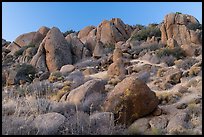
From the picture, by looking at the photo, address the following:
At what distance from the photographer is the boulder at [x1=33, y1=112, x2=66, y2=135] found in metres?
5.67

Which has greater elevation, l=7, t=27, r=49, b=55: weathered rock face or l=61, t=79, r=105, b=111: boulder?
l=7, t=27, r=49, b=55: weathered rock face

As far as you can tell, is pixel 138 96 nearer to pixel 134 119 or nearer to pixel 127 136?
pixel 134 119

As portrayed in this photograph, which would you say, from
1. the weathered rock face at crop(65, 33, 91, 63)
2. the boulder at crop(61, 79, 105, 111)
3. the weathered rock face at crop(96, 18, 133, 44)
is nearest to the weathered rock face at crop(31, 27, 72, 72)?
the weathered rock face at crop(65, 33, 91, 63)

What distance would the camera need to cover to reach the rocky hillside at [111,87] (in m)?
6.36

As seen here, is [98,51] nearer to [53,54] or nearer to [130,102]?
[53,54]

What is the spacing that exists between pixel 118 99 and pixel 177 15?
16.6 metres

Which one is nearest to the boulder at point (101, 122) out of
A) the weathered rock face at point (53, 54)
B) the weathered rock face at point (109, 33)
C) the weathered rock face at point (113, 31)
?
the weathered rock face at point (53, 54)

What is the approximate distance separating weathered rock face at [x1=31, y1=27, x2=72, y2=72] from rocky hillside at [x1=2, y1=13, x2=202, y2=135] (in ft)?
0.19

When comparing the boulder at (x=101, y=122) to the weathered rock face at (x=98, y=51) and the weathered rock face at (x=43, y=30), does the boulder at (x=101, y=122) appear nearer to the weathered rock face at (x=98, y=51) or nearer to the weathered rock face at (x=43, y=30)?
the weathered rock face at (x=98, y=51)

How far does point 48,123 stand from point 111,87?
6.39 meters

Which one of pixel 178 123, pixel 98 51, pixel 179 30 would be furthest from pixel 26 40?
pixel 178 123

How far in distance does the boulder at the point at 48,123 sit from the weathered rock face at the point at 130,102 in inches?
69.8

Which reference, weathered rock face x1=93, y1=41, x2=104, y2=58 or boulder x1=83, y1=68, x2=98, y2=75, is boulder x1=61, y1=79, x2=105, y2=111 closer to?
boulder x1=83, y1=68, x2=98, y2=75

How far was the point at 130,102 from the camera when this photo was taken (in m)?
8.02
